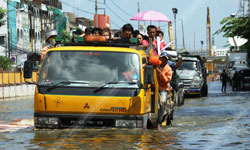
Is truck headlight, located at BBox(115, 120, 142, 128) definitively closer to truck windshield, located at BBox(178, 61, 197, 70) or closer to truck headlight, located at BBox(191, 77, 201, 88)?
truck headlight, located at BBox(191, 77, 201, 88)

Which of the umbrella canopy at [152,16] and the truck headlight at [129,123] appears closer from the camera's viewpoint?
the truck headlight at [129,123]

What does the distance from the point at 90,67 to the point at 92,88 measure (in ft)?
1.86

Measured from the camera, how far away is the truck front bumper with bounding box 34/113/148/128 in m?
11.7

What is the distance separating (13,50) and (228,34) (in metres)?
42.6

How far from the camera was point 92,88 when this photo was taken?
1164cm

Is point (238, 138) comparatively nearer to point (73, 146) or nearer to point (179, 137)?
point (179, 137)

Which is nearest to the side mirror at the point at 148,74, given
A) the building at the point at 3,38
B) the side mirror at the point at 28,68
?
the side mirror at the point at 28,68

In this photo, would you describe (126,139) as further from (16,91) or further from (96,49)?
(16,91)

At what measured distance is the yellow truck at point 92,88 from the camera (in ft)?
38.1

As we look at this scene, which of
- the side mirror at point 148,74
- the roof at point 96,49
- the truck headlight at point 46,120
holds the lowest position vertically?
the truck headlight at point 46,120

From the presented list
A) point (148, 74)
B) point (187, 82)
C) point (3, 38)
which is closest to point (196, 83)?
point (187, 82)

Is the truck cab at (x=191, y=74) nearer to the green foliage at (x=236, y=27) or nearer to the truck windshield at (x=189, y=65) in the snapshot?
the truck windshield at (x=189, y=65)

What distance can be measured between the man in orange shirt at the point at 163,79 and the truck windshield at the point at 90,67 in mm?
2374

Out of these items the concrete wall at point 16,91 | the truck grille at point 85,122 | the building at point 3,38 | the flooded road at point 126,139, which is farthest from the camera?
the building at point 3,38
